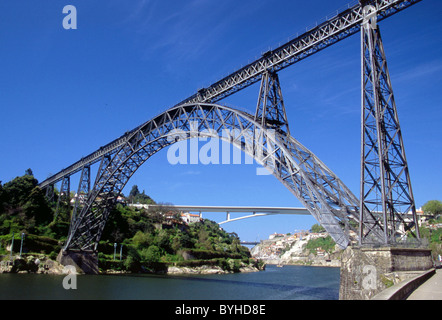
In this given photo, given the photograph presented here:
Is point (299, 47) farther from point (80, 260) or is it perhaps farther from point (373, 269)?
point (80, 260)

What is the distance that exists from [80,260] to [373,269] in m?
32.0

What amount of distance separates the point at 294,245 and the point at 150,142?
148 metres

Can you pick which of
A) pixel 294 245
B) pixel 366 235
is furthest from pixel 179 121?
pixel 294 245

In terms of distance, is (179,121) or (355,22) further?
(179,121)

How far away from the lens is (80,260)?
125 feet

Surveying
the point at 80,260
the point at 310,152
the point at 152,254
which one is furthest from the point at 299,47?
the point at 152,254

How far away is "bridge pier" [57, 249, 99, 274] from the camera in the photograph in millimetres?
37094

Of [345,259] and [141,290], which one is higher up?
[345,259]

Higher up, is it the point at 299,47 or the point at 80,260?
the point at 299,47

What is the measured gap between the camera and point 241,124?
23531 millimetres

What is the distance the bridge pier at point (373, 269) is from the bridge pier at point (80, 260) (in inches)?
1198

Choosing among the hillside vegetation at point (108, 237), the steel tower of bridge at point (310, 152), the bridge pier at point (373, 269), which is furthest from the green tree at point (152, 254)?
the bridge pier at point (373, 269)

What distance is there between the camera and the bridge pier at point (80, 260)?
3709 cm
